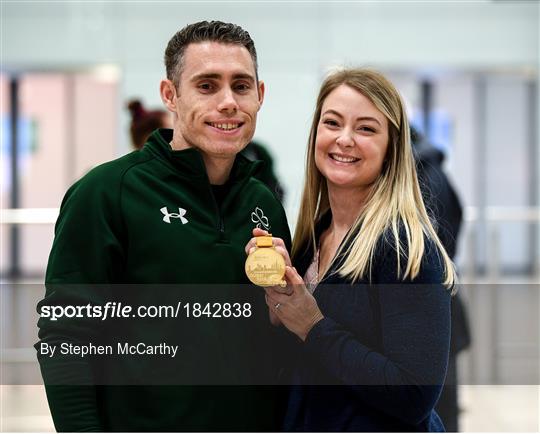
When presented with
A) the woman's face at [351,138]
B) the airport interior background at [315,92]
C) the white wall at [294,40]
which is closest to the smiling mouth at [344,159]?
the woman's face at [351,138]

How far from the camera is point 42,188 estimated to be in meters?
9.66

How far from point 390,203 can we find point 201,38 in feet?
1.48

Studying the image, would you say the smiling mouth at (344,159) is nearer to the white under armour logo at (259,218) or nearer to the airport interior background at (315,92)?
the white under armour logo at (259,218)

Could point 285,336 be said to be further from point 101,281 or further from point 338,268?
point 101,281

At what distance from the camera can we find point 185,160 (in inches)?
63.1

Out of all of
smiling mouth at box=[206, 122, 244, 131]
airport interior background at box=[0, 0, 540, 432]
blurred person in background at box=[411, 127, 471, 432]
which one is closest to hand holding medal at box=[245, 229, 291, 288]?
smiling mouth at box=[206, 122, 244, 131]

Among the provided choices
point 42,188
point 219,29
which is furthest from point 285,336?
point 42,188

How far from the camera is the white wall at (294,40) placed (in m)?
7.29

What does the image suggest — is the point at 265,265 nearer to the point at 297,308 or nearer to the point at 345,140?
the point at 297,308

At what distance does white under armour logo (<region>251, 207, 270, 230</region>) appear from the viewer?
168 centimetres

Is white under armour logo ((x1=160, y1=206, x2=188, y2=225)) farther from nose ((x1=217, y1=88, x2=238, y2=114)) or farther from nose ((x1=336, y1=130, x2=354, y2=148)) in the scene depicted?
nose ((x1=336, y1=130, x2=354, y2=148))

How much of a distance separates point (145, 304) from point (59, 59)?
21.1ft

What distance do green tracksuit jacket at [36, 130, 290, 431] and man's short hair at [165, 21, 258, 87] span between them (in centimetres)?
15

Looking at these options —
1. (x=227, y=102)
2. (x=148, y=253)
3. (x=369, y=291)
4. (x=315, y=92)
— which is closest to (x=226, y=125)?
(x=227, y=102)
